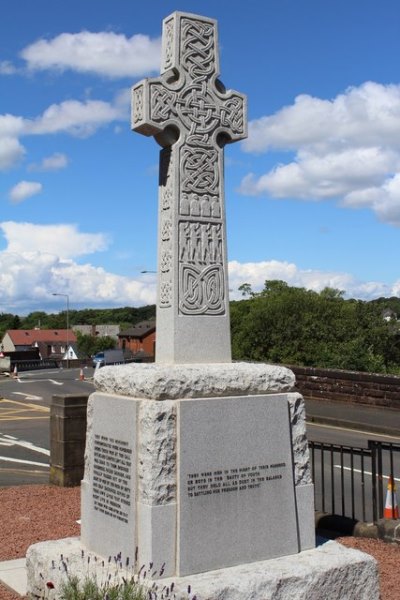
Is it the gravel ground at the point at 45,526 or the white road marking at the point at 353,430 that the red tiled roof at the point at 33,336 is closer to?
the white road marking at the point at 353,430

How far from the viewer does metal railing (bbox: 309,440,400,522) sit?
8414 millimetres

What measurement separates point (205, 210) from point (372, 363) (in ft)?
70.2

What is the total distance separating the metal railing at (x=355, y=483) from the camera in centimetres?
841

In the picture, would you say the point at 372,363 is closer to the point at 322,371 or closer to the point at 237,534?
the point at 322,371

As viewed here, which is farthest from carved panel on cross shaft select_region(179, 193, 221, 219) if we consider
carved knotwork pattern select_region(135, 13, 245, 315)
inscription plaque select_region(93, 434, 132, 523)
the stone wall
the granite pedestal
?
the stone wall

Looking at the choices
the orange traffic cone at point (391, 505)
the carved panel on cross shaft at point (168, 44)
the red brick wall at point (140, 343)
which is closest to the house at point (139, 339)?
the red brick wall at point (140, 343)

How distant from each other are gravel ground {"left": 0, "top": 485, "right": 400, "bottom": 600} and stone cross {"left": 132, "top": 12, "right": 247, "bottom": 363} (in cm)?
253

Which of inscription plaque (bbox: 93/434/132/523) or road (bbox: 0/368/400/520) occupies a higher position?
inscription plaque (bbox: 93/434/132/523)

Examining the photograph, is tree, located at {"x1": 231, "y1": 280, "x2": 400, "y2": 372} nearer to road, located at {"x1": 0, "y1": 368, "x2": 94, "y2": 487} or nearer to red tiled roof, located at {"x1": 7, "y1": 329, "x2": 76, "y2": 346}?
road, located at {"x1": 0, "y1": 368, "x2": 94, "y2": 487}

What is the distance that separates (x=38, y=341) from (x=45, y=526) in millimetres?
116639

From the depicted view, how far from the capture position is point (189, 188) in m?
6.08

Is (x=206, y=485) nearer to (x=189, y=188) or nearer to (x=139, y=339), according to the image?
(x=189, y=188)

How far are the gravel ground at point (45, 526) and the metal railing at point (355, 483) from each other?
2.86 ft

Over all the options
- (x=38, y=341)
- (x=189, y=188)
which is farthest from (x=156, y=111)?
(x=38, y=341)
